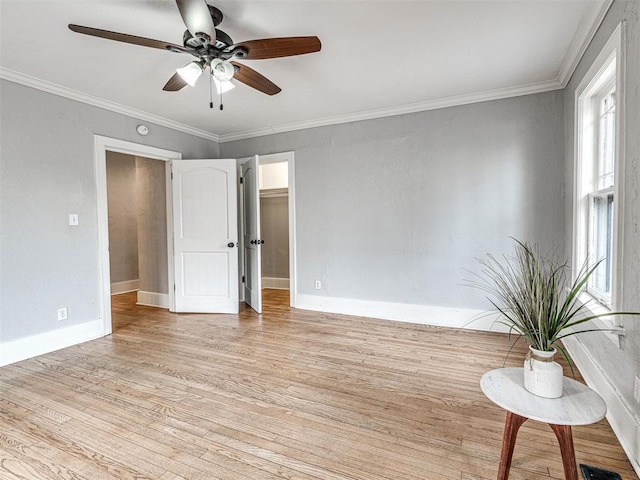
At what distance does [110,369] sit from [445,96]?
4.02 m

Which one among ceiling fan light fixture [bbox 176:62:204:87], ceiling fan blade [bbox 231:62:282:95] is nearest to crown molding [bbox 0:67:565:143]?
ceiling fan blade [bbox 231:62:282:95]

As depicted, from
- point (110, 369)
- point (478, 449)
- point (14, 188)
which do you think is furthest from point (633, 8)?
point (14, 188)

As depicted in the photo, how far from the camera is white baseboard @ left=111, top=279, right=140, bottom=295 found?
5.75 meters

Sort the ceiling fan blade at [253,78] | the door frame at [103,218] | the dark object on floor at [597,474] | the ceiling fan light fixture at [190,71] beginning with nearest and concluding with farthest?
the dark object on floor at [597,474] → the ceiling fan light fixture at [190,71] → the ceiling fan blade at [253,78] → the door frame at [103,218]

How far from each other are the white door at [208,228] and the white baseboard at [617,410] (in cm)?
357

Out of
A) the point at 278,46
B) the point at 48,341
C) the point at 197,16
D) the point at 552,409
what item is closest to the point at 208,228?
the point at 48,341

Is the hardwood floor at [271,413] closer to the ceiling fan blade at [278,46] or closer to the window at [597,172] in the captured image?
the window at [597,172]

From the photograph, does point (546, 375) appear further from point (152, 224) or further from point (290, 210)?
point (152, 224)

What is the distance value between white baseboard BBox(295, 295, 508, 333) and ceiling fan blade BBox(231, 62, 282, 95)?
8.62 feet

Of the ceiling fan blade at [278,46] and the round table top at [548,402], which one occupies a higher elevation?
the ceiling fan blade at [278,46]

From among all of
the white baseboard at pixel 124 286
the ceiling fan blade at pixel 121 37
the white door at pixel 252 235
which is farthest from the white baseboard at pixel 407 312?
the white baseboard at pixel 124 286

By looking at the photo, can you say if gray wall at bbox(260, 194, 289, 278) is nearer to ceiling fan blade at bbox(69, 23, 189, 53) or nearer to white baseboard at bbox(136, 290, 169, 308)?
white baseboard at bbox(136, 290, 169, 308)

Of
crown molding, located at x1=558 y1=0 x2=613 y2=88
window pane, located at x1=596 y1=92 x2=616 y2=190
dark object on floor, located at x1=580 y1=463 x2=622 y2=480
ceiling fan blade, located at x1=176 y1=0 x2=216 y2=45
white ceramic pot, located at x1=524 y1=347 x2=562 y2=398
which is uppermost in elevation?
crown molding, located at x1=558 y1=0 x2=613 y2=88

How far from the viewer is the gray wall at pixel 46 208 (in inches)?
112
